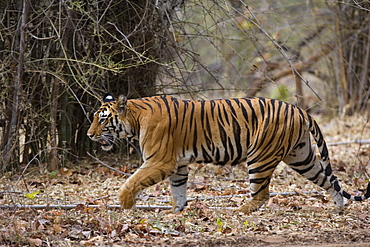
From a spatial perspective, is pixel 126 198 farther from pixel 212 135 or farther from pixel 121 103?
pixel 212 135

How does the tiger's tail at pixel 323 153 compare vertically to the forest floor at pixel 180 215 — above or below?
above

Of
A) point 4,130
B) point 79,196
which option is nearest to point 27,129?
point 4,130

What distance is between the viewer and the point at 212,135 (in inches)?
231

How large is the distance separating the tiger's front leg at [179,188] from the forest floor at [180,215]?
121 millimetres

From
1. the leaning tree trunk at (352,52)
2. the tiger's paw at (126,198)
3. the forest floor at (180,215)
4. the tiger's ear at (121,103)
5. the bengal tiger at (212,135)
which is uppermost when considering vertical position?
the leaning tree trunk at (352,52)

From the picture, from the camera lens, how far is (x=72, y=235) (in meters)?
4.62

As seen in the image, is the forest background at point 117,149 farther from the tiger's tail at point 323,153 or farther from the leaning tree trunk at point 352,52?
the leaning tree trunk at point 352,52

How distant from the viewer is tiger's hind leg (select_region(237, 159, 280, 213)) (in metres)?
5.72

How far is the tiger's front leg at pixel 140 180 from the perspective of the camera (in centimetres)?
551

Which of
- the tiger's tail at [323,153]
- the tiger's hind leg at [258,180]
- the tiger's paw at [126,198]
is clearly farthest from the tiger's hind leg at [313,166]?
the tiger's paw at [126,198]

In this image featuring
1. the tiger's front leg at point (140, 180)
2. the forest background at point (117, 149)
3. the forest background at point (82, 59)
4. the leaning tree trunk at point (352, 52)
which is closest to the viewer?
the forest background at point (117, 149)

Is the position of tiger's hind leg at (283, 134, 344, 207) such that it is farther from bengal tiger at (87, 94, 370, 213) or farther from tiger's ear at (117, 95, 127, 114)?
tiger's ear at (117, 95, 127, 114)

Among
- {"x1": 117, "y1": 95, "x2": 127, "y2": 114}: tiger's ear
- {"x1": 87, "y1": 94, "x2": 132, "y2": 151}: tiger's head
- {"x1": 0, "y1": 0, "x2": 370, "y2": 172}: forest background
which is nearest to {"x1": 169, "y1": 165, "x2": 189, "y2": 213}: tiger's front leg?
{"x1": 87, "y1": 94, "x2": 132, "y2": 151}: tiger's head

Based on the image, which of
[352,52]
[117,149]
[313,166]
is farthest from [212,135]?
[352,52]
